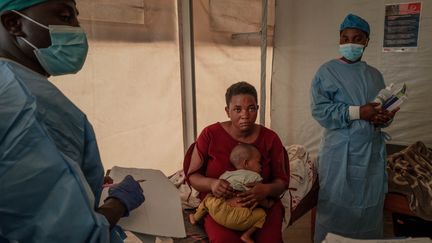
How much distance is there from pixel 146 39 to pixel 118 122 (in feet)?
2.18

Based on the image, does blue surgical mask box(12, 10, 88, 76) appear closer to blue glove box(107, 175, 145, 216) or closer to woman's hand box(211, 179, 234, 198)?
blue glove box(107, 175, 145, 216)

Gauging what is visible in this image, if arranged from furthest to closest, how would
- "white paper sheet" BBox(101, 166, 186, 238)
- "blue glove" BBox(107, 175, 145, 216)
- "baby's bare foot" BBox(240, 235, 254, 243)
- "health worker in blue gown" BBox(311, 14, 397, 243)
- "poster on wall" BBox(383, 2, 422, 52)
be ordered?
"poster on wall" BBox(383, 2, 422, 52), "health worker in blue gown" BBox(311, 14, 397, 243), "baby's bare foot" BBox(240, 235, 254, 243), "white paper sheet" BBox(101, 166, 186, 238), "blue glove" BBox(107, 175, 145, 216)

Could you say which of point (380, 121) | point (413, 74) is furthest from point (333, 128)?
point (413, 74)

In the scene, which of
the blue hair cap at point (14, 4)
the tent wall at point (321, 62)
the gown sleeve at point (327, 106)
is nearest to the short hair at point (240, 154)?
the gown sleeve at point (327, 106)

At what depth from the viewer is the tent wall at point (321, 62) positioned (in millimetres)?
2734

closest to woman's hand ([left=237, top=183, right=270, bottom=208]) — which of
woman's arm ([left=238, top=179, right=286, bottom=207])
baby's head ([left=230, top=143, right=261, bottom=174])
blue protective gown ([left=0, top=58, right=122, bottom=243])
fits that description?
woman's arm ([left=238, top=179, right=286, bottom=207])

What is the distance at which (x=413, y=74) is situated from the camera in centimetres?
274

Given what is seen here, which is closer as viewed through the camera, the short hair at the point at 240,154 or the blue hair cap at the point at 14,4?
the blue hair cap at the point at 14,4

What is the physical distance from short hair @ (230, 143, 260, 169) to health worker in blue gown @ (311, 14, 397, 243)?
65 cm

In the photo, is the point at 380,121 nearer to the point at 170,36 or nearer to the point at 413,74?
the point at 413,74

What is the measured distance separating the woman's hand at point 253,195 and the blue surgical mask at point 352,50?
3.41 feet

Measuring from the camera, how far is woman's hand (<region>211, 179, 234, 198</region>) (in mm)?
1527

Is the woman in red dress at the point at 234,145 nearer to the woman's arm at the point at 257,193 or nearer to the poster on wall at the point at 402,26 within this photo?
the woman's arm at the point at 257,193

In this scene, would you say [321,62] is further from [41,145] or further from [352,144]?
[41,145]
